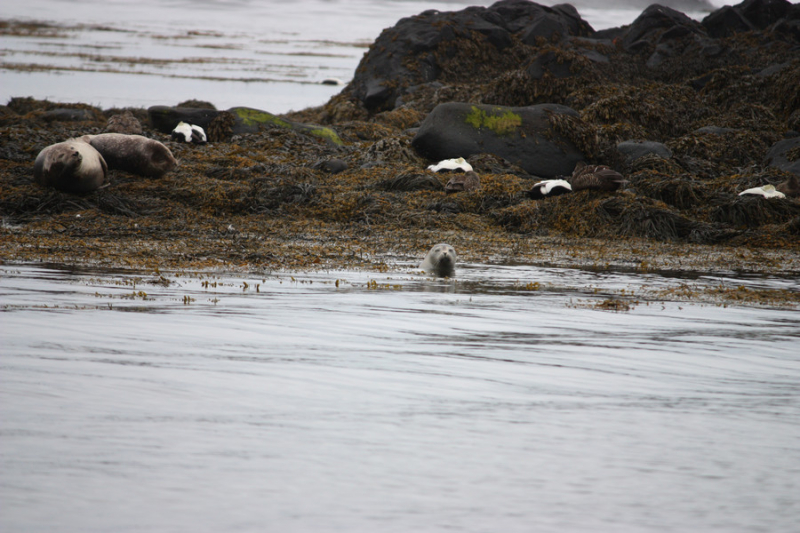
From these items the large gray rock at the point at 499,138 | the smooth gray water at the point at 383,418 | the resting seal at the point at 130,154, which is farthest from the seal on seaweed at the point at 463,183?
the smooth gray water at the point at 383,418

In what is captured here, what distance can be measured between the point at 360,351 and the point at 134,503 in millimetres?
1958

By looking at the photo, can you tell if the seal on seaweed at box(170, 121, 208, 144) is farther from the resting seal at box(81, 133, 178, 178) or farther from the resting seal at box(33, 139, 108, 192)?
the resting seal at box(33, 139, 108, 192)

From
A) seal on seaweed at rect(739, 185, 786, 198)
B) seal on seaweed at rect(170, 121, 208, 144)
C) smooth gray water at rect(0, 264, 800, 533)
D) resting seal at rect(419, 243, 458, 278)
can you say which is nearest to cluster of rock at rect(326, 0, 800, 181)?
seal on seaweed at rect(739, 185, 786, 198)

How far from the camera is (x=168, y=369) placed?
326 cm

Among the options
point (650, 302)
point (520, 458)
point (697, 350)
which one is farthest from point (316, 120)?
point (520, 458)

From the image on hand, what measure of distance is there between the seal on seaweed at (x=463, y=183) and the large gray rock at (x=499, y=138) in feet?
8.21

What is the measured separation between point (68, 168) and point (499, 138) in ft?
28.1

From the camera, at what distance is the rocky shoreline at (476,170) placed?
28.8ft

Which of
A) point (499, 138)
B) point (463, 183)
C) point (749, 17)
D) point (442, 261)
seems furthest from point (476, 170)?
point (749, 17)

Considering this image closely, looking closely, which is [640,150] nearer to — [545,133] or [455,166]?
[545,133]

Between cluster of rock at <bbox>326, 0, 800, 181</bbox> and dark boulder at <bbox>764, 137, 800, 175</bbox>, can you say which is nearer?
dark boulder at <bbox>764, 137, 800, 175</bbox>

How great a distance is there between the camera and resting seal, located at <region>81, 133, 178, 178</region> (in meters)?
11.7

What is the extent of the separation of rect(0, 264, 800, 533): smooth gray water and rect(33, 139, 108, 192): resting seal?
552 cm

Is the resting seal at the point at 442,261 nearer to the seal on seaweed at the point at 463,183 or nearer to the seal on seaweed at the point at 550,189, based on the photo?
the seal on seaweed at the point at 550,189
